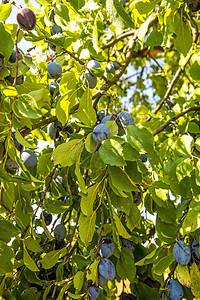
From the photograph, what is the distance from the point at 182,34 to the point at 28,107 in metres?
0.97

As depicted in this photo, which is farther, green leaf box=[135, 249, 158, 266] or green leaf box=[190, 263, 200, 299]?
green leaf box=[135, 249, 158, 266]

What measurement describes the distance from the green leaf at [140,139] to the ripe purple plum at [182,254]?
46 cm

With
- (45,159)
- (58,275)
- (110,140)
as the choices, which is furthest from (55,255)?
(110,140)

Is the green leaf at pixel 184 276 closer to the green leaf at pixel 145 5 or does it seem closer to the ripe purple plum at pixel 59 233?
the ripe purple plum at pixel 59 233

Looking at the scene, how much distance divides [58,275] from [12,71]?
76 centimetres

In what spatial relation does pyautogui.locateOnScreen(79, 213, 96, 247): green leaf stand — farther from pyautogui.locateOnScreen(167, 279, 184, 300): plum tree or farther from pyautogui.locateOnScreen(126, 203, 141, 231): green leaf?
pyautogui.locateOnScreen(167, 279, 184, 300): plum tree

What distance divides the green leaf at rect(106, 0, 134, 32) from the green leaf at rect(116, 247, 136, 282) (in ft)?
2.95

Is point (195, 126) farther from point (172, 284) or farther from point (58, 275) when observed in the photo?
point (58, 275)

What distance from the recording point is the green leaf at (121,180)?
Answer: 956 mm

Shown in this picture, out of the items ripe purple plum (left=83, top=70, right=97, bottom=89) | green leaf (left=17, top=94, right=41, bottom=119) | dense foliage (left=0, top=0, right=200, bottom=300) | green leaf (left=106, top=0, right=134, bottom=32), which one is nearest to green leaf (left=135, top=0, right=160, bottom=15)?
dense foliage (left=0, top=0, right=200, bottom=300)

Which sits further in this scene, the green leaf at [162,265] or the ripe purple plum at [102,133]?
the green leaf at [162,265]

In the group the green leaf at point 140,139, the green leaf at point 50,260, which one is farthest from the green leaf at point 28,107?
the green leaf at point 50,260

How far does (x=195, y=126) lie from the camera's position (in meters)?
1.91

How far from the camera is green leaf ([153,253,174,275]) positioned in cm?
117
